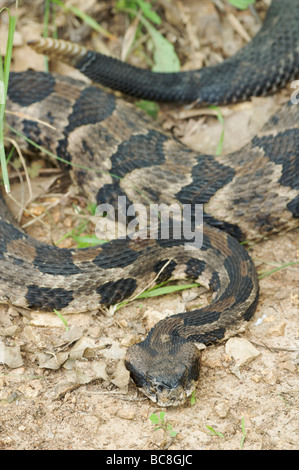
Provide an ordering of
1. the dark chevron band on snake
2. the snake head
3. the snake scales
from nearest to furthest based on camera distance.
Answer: the snake head
the snake scales
the dark chevron band on snake

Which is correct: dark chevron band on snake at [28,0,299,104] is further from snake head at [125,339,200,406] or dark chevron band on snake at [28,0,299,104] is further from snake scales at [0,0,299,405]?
snake head at [125,339,200,406]

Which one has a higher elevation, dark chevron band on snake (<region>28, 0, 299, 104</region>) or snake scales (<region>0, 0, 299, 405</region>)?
dark chevron band on snake (<region>28, 0, 299, 104</region>)

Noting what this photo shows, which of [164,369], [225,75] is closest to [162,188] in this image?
[225,75]

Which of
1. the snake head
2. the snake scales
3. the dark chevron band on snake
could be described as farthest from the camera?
the dark chevron band on snake

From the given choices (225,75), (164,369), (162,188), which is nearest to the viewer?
(164,369)

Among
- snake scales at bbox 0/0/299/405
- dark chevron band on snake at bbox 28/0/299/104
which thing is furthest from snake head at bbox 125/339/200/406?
dark chevron band on snake at bbox 28/0/299/104

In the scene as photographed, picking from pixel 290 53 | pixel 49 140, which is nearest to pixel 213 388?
pixel 49 140

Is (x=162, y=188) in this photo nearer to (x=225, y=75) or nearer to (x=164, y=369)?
(x=225, y=75)

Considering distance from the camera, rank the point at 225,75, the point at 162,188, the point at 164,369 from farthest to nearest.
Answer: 1. the point at 225,75
2. the point at 162,188
3. the point at 164,369

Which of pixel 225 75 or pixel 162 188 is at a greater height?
pixel 225 75
